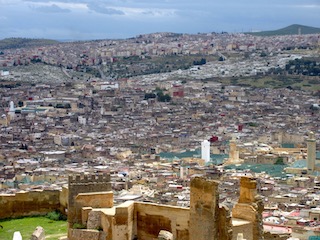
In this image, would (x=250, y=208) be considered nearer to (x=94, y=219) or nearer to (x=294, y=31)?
(x=94, y=219)

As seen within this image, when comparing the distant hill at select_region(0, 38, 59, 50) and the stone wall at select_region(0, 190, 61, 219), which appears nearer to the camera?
the stone wall at select_region(0, 190, 61, 219)

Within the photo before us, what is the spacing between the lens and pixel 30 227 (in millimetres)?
8172

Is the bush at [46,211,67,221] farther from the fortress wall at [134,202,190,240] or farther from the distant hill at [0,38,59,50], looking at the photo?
the distant hill at [0,38,59,50]

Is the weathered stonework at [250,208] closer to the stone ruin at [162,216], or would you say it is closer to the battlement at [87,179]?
the stone ruin at [162,216]

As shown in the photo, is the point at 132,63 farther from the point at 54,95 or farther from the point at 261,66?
the point at 54,95

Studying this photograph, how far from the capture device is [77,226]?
7.35 meters

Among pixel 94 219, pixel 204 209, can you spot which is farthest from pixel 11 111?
pixel 204 209

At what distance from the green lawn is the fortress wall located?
1.09 meters

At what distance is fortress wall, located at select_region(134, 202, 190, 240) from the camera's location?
659cm

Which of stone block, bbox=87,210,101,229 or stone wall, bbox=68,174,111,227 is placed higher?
stone wall, bbox=68,174,111,227

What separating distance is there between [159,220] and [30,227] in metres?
1.88

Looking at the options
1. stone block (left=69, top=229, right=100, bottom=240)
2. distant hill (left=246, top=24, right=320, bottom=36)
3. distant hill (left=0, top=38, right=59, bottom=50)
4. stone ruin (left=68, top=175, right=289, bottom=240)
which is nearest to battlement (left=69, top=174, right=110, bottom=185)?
stone ruin (left=68, top=175, right=289, bottom=240)

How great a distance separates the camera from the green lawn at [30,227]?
7.78 meters

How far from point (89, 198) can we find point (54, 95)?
58.4 metres
